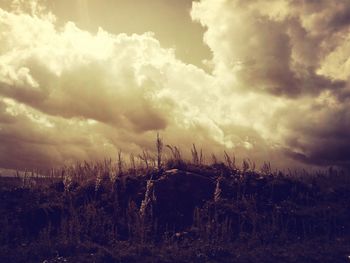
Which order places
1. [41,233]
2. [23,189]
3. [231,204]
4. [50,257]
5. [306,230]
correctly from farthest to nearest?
[23,189]
[231,204]
[306,230]
[41,233]
[50,257]

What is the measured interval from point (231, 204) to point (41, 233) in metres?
10.6

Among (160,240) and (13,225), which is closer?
(160,240)

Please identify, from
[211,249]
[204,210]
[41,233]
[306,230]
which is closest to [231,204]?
[204,210]

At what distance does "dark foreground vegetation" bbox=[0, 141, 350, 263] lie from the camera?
1806 cm

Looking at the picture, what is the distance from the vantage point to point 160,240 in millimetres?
20484

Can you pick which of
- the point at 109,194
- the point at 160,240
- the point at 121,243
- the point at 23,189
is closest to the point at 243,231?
the point at 160,240

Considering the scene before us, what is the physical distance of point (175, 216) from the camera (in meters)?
23.2

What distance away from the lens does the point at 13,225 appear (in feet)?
73.0

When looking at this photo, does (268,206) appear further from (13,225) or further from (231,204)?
(13,225)

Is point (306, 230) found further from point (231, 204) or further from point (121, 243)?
point (121, 243)

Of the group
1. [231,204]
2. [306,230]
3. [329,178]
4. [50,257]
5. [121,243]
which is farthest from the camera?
[329,178]

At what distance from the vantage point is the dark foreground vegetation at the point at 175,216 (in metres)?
18.1

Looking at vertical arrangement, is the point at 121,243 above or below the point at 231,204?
below

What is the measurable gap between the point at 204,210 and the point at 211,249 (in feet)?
18.2
